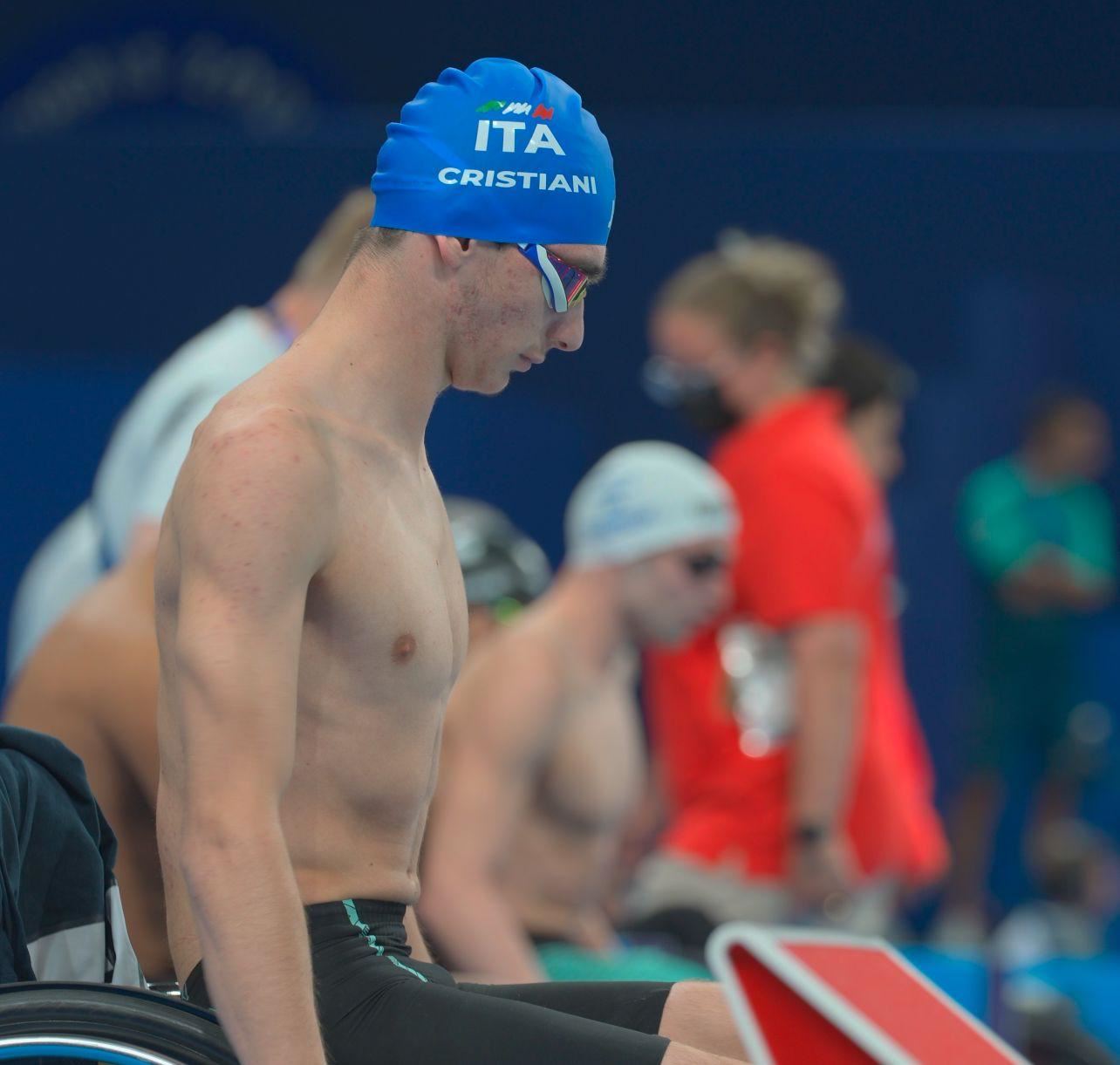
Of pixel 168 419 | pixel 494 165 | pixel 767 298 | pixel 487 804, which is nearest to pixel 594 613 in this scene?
pixel 487 804

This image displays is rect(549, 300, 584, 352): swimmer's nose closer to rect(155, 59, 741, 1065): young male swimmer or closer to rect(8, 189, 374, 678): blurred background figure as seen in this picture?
rect(155, 59, 741, 1065): young male swimmer

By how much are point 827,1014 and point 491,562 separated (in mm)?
2500

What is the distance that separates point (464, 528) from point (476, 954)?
3.77ft

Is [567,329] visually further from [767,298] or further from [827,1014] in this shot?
[767,298]

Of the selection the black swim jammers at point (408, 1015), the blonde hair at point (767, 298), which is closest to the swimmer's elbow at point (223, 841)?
the black swim jammers at point (408, 1015)

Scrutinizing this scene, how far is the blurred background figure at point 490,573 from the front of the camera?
176 inches

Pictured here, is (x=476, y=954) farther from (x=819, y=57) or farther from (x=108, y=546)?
(x=819, y=57)

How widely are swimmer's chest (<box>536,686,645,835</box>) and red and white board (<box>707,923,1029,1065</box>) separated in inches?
71.8

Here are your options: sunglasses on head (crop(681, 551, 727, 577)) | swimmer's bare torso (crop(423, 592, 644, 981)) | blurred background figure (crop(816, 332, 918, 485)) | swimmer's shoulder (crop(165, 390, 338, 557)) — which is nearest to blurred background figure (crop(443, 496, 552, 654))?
swimmer's bare torso (crop(423, 592, 644, 981))

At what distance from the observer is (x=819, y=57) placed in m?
7.85

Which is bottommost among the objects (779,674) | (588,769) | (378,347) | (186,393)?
(588,769)

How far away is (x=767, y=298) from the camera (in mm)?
5125

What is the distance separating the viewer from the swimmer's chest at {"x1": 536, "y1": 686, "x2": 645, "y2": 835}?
4.11m

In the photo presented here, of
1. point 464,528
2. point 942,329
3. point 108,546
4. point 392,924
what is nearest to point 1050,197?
point 942,329
